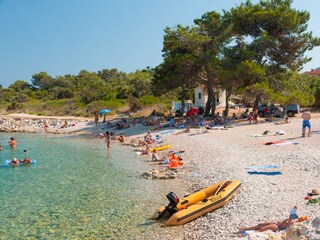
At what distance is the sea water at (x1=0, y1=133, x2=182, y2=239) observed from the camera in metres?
9.73

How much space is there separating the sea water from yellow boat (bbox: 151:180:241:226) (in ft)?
1.81

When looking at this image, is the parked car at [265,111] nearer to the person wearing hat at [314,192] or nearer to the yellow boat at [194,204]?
the yellow boat at [194,204]

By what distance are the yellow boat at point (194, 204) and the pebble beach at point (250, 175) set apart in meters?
0.17

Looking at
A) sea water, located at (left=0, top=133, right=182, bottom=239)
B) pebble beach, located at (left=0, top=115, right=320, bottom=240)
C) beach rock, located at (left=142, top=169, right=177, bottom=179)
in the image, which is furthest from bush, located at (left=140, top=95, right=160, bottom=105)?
beach rock, located at (left=142, top=169, right=177, bottom=179)

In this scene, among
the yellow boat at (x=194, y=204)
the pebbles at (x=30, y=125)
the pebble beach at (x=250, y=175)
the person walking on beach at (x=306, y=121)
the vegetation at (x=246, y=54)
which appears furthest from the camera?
the pebbles at (x=30, y=125)

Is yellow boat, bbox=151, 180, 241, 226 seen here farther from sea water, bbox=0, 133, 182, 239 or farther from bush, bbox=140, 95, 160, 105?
bush, bbox=140, 95, 160, 105

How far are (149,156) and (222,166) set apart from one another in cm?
661

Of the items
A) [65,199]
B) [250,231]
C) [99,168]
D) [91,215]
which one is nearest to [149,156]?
[99,168]

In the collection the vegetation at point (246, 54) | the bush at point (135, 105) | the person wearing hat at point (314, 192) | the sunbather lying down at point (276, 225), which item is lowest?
the sunbather lying down at point (276, 225)

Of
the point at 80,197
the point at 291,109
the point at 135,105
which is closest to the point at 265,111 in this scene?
the point at 291,109

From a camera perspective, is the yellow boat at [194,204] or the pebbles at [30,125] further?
the pebbles at [30,125]

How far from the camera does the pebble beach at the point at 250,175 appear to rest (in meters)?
8.75

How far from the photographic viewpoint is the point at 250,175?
13070mm

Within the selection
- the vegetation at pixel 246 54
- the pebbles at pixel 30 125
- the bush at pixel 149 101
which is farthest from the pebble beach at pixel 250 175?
the bush at pixel 149 101
